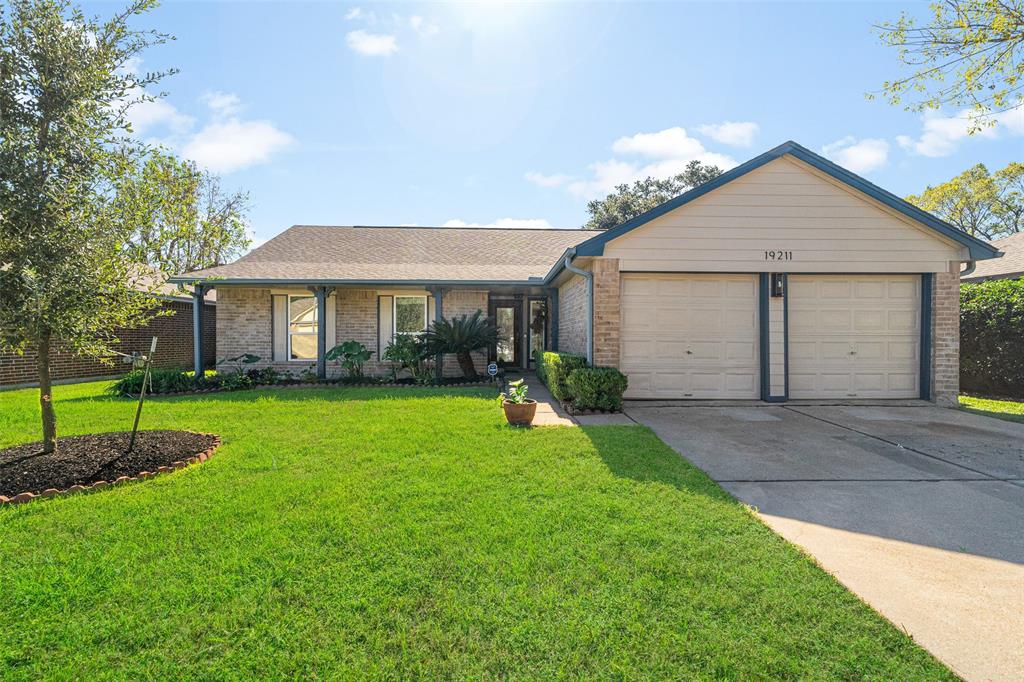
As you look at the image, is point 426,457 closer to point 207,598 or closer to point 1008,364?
point 207,598

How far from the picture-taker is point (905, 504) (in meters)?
3.81

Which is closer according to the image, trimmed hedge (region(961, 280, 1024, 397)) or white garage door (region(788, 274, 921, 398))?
white garage door (region(788, 274, 921, 398))

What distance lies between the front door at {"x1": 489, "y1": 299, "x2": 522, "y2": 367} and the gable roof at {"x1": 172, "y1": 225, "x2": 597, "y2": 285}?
3.85 ft

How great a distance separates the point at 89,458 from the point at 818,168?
37.4 ft

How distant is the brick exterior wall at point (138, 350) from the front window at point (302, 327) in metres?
2.71

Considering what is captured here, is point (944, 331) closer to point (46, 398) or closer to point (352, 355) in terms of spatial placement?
point (352, 355)

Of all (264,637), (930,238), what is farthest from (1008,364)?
(264,637)

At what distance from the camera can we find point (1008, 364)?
9648 mm

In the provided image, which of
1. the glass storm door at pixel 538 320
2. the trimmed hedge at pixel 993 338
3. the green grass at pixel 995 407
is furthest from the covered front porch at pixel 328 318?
the trimmed hedge at pixel 993 338

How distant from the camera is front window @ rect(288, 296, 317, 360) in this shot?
12609 millimetres

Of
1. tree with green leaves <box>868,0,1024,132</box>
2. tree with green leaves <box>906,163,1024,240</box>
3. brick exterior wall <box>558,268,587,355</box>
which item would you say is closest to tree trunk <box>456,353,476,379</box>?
brick exterior wall <box>558,268,587,355</box>

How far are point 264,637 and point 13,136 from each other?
5061 mm

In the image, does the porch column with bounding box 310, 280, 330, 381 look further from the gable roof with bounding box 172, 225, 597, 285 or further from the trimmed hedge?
the trimmed hedge

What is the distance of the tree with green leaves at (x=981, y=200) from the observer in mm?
27422
